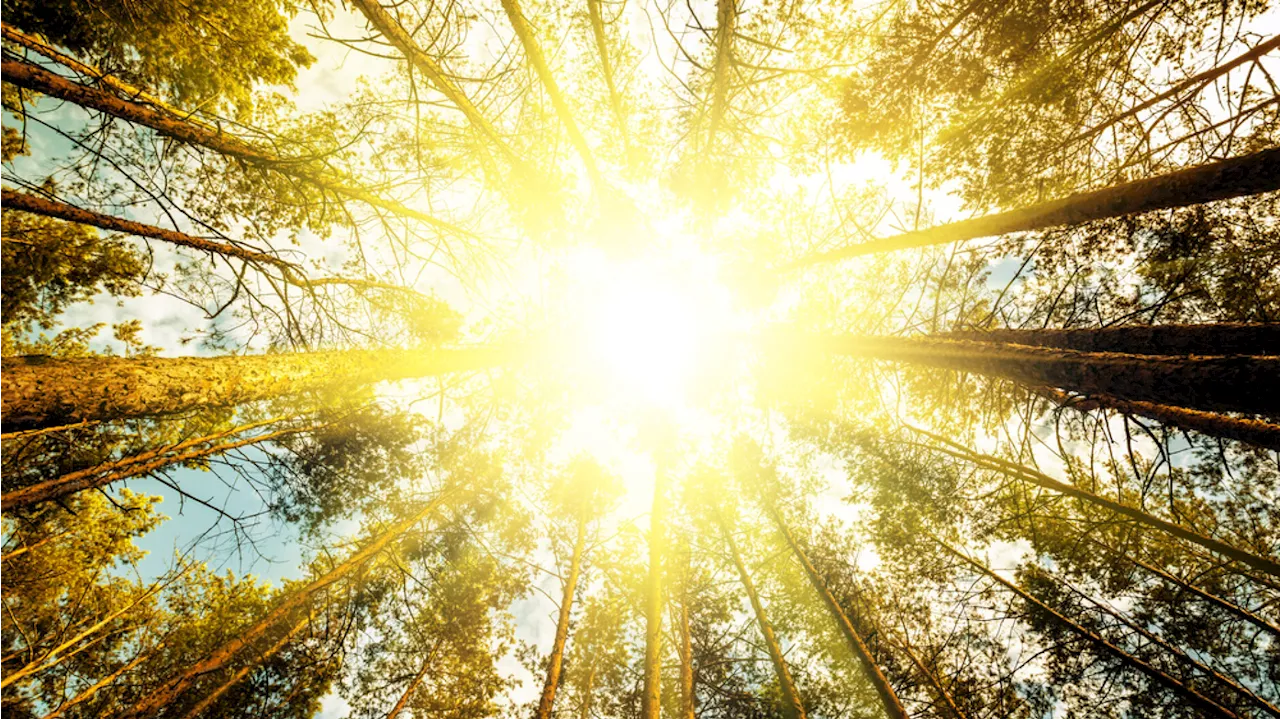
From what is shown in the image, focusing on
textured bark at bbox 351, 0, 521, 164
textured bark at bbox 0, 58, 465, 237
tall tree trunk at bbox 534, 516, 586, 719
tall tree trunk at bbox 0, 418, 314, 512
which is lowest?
tall tree trunk at bbox 534, 516, 586, 719

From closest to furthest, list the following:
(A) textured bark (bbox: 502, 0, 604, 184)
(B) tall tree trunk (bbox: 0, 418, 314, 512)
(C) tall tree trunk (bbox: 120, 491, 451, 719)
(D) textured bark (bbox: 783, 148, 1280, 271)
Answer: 1. (D) textured bark (bbox: 783, 148, 1280, 271)
2. (B) tall tree trunk (bbox: 0, 418, 314, 512)
3. (A) textured bark (bbox: 502, 0, 604, 184)
4. (C) tall tree trunk (bbox: 120, 491, 451, 719)

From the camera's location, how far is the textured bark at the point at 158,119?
7.68 ft

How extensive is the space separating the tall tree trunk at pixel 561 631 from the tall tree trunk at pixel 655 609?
1.69m

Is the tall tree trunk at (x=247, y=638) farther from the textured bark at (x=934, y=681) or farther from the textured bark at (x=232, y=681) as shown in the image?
the textured bark at (x=934, y=681)

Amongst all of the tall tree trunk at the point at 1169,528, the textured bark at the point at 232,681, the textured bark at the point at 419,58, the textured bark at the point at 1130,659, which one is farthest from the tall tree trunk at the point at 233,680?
the textured bark at the point at 1130,659

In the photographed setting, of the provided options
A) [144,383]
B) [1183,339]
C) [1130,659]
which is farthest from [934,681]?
[144,383]

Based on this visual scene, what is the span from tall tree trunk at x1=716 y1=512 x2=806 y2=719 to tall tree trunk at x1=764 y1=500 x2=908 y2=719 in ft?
4.24

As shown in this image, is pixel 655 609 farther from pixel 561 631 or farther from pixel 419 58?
pixel 419 58

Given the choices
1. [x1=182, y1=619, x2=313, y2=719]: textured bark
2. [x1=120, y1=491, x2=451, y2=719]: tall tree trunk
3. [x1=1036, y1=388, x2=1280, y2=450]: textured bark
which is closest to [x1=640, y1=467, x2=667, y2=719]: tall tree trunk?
[x1=120, y1=491, x2=451, y2=719]: tall tree trunk

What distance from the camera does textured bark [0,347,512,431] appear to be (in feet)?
6.63

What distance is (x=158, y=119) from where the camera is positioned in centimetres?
258

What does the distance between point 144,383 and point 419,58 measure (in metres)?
3.03

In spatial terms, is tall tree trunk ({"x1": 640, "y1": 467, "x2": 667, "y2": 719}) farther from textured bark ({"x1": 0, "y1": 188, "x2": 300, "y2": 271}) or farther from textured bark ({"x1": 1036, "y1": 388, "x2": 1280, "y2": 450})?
textured bark ({"x1": 0, "y1": 188, "x2": 300, "y2": 271})

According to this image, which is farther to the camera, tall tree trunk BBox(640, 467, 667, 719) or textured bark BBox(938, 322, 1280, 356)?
tall tree trunk BBox(640, 467, 667, 719)
